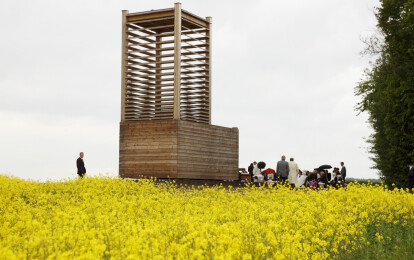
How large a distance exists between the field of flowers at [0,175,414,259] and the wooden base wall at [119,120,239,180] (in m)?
5.29

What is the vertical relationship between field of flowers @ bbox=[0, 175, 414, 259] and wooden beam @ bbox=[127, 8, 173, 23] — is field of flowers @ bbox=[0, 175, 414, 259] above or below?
below

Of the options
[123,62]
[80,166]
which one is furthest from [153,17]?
[80,166]

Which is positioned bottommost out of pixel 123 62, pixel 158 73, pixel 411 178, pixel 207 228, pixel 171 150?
pixel 207 228

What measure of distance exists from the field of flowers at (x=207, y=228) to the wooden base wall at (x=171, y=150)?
17.3 feet

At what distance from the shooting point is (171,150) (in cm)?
2266

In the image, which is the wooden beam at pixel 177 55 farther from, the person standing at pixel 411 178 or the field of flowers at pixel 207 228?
the person standing at pixel 411 178

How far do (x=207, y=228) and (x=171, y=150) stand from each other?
50.9 feet

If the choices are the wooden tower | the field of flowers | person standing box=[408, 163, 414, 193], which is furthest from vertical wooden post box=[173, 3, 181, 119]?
person standing box=[408, 163, 414, 193]

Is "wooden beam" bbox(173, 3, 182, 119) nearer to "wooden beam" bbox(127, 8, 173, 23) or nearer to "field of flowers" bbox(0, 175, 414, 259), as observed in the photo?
"wooden beam" bbox(127, 8, 173, 23)

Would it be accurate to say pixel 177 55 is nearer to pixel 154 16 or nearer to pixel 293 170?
pixel 154 16

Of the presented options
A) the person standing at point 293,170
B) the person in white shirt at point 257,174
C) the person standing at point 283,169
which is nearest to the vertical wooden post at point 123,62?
the person standing at point 283,169

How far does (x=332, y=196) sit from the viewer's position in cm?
1470

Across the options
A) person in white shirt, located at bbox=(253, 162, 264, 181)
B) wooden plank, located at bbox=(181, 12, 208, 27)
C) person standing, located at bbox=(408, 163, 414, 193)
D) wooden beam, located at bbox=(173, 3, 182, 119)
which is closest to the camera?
wooden beam, located at bbox=(173, 3, 182, 119)

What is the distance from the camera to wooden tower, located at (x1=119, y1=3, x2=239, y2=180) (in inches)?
906
